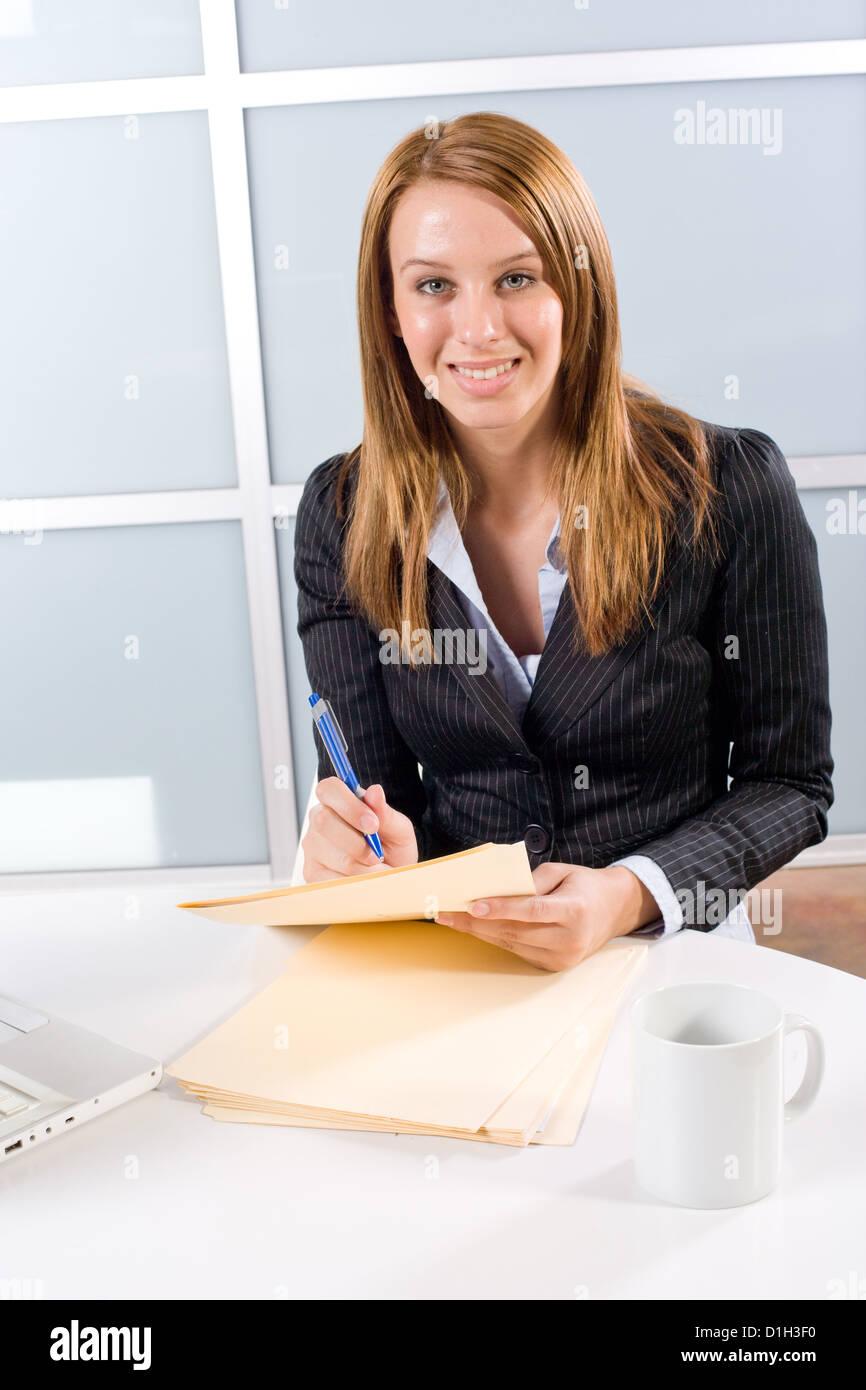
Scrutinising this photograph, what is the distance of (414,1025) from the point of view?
865 millimetres

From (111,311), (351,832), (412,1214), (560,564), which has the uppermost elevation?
(111,311)

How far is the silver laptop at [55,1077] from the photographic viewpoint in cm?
76

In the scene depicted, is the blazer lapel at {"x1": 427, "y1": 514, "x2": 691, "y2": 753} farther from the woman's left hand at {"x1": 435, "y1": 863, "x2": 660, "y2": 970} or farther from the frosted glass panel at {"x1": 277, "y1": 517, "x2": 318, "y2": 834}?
the frosted glass panel at {"x1": 277, "y1": 517, "x2": 318, "y2": 834}

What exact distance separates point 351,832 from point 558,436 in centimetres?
53

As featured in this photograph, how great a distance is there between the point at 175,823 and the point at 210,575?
0.63 m

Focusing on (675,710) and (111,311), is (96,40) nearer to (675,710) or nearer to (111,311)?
(111,311)

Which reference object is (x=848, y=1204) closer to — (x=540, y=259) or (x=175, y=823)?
(x=540, y=259)

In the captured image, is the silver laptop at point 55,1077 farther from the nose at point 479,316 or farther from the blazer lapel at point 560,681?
the nose at point 479,316

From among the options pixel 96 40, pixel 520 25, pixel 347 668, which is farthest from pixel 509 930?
pixel 96 40

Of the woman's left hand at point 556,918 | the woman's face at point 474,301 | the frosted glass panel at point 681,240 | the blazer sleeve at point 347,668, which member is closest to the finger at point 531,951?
the woman's left hand at point 556,918

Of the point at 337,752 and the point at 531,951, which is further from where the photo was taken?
the point at 337,752

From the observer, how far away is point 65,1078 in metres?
0.81

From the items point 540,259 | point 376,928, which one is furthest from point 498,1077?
point 540,259

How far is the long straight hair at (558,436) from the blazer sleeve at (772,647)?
41mm
